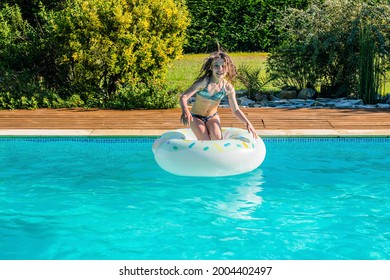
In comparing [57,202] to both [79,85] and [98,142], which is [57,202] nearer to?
[98,142]

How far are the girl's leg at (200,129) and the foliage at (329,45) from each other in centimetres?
559

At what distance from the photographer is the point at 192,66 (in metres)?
17.6

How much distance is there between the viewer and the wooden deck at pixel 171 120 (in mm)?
9750

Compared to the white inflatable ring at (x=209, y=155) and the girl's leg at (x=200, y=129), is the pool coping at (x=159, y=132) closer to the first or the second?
the girl's leg at (x=200, y=129)

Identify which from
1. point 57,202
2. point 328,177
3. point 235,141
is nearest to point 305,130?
point 328,177

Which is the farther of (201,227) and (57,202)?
(57,202)

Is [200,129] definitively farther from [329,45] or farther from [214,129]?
[329,45]

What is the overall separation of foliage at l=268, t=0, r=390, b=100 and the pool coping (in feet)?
10.7

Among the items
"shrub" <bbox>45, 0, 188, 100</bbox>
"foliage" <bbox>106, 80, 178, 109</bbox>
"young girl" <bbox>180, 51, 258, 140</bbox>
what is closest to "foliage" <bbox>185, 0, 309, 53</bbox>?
"shrub" <bbox>45, 0, 188, 100</bbox>

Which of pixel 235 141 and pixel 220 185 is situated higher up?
pixel 235 141

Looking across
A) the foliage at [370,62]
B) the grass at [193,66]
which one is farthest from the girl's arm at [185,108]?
the grass at [193,66]

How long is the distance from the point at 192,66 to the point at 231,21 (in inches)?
115

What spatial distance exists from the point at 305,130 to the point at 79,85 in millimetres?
4575

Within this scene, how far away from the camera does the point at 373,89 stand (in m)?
11.9
